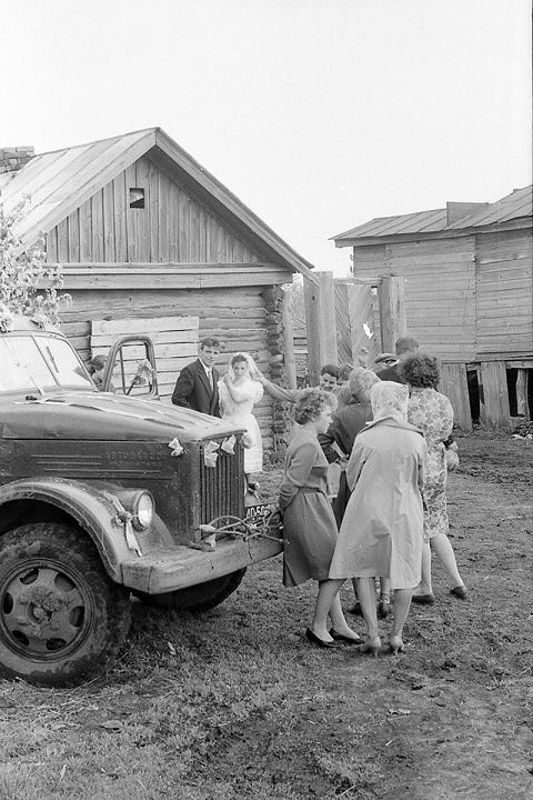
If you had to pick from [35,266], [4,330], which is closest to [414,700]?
[4,330]

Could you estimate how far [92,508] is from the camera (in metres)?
5.61

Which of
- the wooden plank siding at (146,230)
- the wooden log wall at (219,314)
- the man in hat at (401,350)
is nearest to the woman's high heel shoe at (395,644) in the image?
the man in hat at (401,350)

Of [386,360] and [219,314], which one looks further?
[219,314]

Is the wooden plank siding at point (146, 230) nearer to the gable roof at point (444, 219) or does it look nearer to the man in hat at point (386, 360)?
the man in hat at point (386, 360)

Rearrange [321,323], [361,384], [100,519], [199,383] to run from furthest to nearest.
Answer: [321,323] < [199,383] < [361,384] < [100,519]

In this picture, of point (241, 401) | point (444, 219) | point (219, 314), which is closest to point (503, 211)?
point (444, 219)

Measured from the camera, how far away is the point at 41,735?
4938 mm

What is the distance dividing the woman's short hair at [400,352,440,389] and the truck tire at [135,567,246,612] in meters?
1.87

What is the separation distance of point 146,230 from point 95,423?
815 cm

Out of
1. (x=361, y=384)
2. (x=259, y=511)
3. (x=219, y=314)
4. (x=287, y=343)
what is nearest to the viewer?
(x=259, y=511)

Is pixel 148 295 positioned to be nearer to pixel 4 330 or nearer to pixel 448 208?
pixel 4 330

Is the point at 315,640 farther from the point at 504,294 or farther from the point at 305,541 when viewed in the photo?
the point at 504,294

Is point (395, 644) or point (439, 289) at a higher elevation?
point (439, 289)

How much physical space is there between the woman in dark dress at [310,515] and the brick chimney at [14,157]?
1093 centimetres
